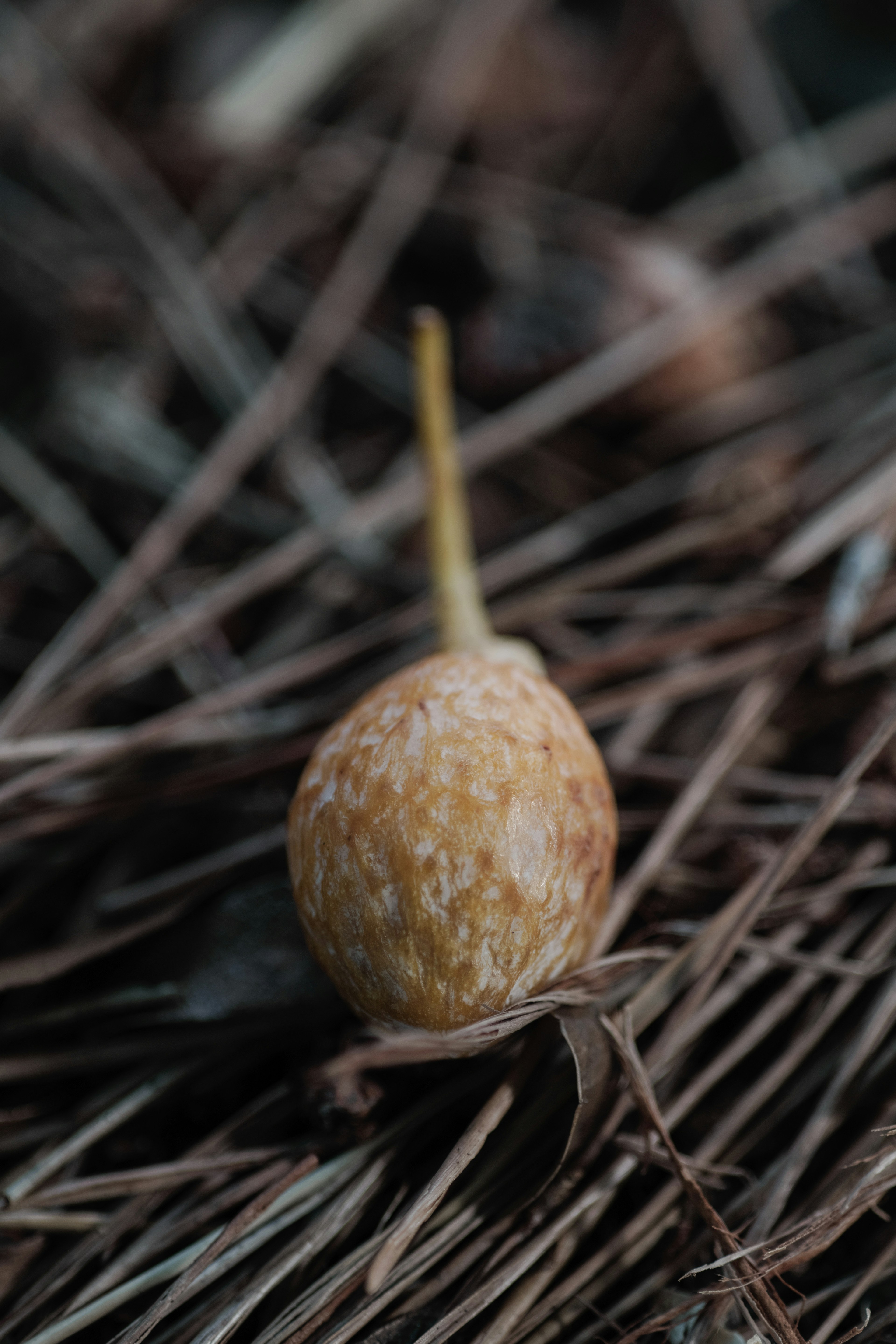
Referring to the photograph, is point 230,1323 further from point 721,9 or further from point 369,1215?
point 721,9

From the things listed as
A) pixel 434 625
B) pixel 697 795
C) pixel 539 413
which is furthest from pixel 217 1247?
pixel 539 413

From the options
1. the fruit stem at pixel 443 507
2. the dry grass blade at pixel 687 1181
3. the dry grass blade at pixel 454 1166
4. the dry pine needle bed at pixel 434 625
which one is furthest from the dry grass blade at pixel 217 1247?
the fruit stem at pixel 443 507

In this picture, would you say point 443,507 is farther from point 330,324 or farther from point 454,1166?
point 454,1166

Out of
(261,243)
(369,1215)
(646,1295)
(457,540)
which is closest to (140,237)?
(261,243)

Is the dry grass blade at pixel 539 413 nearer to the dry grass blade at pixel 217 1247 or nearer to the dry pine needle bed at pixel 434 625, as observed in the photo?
the dry pine needle bed at pixel 434 625

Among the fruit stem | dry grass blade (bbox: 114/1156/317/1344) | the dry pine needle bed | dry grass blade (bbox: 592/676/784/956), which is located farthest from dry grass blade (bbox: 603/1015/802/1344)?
the fruit stem
